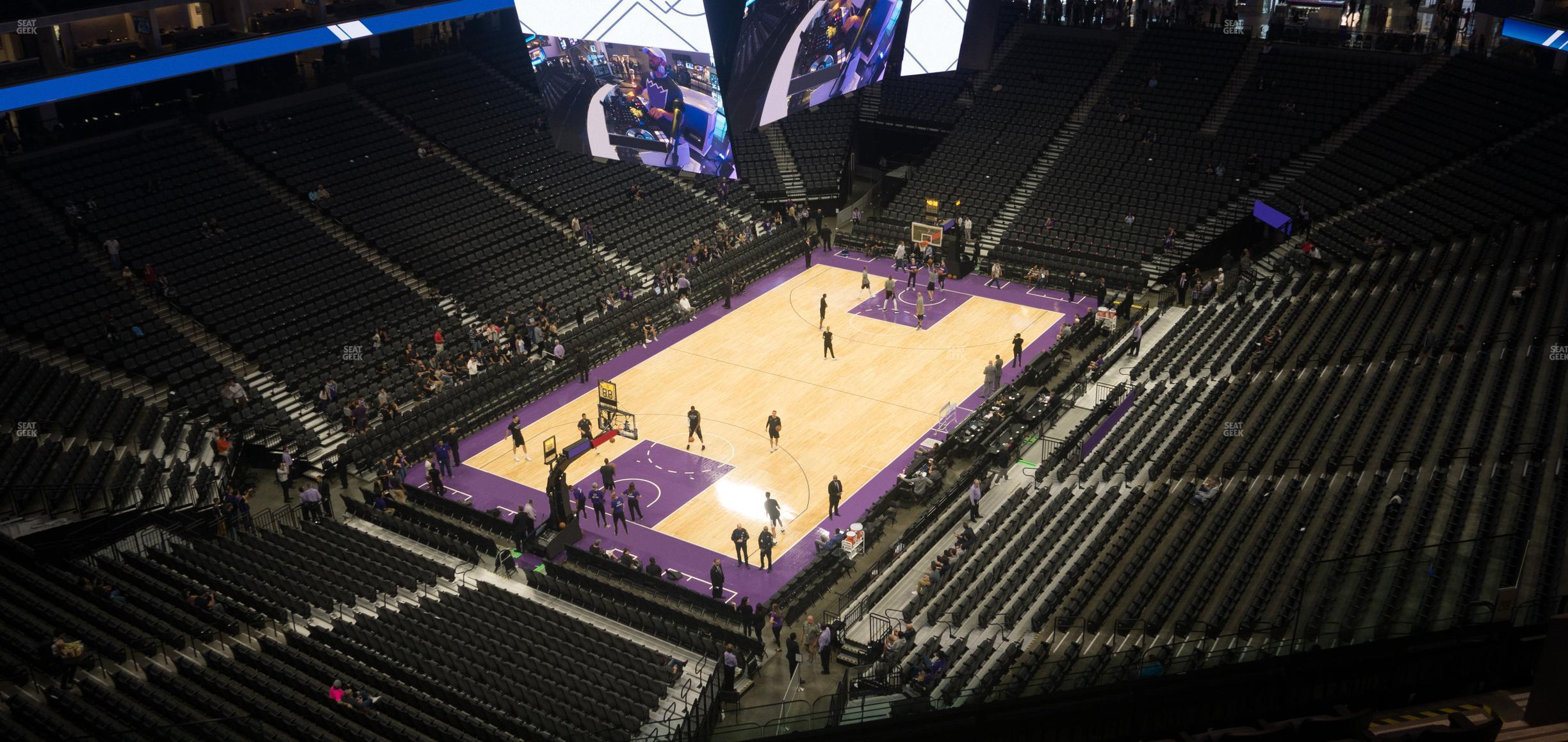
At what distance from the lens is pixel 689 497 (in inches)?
1225

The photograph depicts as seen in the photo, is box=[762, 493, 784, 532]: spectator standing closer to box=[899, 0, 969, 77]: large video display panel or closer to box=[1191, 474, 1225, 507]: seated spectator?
box=[1191, 474, 1225, 507]: seated spectator

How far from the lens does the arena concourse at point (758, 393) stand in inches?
821

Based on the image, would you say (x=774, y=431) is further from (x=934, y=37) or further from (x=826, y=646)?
(x=934, y=37)

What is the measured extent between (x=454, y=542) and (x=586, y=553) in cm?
292

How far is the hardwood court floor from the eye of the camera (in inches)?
1230

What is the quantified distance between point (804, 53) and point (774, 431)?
9729 millimetres

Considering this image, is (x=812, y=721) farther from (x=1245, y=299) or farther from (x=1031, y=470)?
(x=1245, y=299)

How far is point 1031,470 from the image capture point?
31250 mm

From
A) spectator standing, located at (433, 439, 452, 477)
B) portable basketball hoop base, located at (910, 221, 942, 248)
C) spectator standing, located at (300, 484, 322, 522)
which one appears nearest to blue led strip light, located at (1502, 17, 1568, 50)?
portable basketball hoop base, located at (910, 221, 942, 248)

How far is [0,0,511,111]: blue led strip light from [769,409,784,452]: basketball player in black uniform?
19.6 meters

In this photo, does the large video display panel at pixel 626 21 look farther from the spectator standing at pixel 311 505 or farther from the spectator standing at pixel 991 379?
the spectator standing at pixel 311 505

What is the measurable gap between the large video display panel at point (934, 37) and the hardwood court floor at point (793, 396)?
286 inches

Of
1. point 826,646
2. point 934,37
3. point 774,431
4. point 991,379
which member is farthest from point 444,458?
point 934,37

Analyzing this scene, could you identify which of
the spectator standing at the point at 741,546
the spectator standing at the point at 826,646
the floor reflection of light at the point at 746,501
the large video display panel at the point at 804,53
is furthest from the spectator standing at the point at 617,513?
the large video display panel at the point at 804,53
